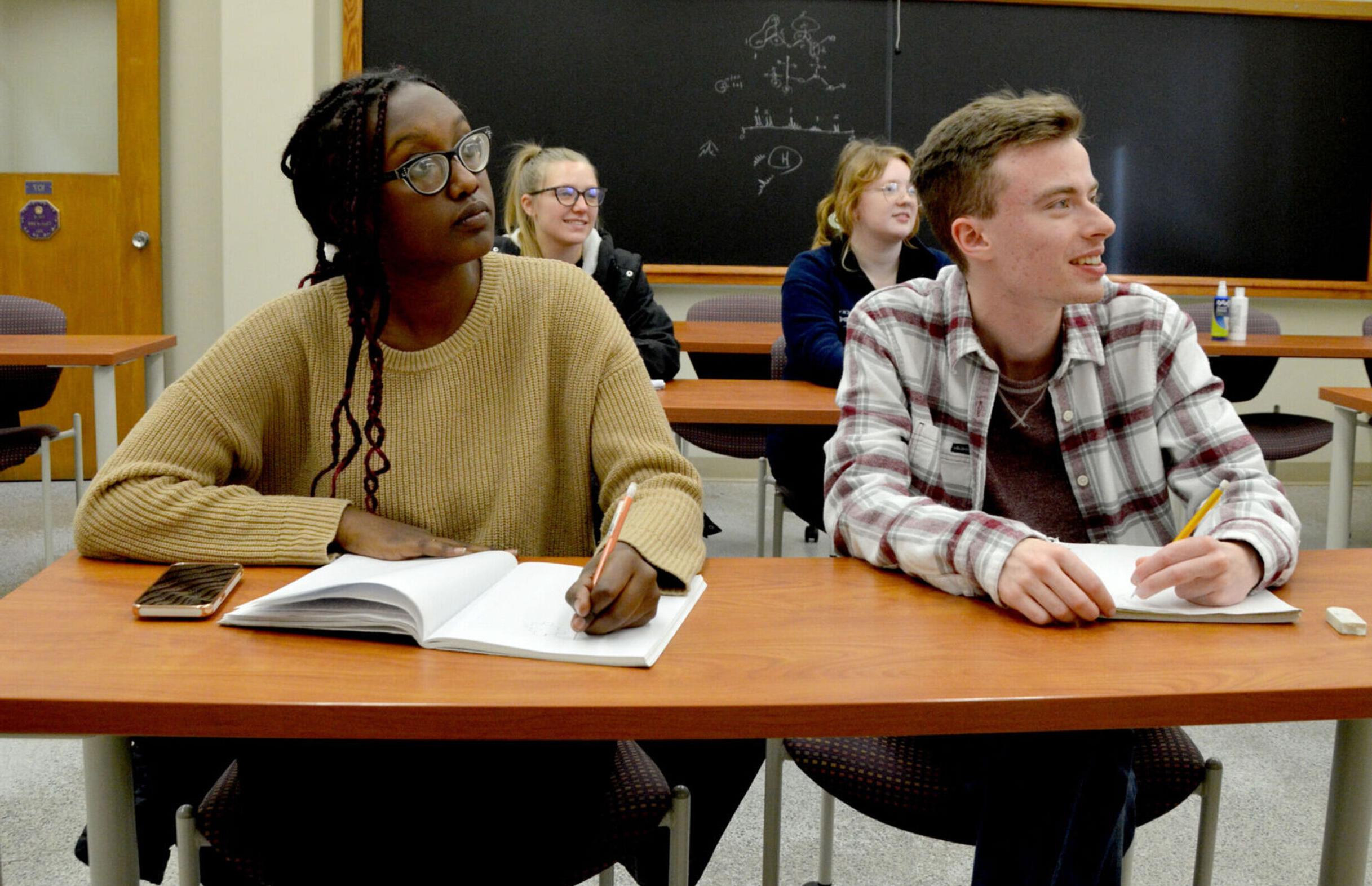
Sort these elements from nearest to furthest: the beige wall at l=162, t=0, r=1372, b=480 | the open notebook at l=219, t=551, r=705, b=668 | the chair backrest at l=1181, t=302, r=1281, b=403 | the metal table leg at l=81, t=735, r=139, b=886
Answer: the open notebook at l=219, t=551, r=705, b=668 → the metal table leg at l=81, t=735, r=139, b=886 → the chair backrest at l=1181, t=302, r=1281, b=403 → the beige wall at l=162, t=0, r=1372, b=480

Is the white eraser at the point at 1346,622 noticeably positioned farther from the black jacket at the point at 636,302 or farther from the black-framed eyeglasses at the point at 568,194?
the black-framed eyeglasses at the point at 568,194

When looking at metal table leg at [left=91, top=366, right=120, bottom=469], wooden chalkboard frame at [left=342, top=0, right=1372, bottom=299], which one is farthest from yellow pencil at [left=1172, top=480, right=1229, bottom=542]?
wooden chalkboard frame at [left=342, top=0, right=1372, bottom=299]

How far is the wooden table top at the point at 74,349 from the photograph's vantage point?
10.0 ft

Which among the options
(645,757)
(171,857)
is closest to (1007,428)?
(645,757)

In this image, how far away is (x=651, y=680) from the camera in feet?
3.12

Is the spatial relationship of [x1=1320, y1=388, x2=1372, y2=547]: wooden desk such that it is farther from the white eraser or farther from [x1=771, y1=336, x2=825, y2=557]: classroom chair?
the white eraser

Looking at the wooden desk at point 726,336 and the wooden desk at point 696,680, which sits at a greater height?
the wooden desk at point 726,336

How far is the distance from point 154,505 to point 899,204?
91.3 inches

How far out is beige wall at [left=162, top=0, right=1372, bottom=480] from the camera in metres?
4.50

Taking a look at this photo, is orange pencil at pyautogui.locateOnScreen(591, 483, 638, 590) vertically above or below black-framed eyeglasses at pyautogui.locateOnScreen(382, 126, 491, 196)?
below

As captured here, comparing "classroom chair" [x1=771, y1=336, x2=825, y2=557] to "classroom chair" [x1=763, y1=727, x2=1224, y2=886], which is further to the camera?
"classroom chair" [x1=771, y1=336, x2=825, y2=557]

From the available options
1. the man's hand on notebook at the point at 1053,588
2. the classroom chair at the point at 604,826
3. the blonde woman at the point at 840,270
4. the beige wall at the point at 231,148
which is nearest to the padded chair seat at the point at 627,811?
the classroom chair at the point at 604,826

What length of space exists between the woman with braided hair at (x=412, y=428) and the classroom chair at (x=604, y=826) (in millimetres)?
23

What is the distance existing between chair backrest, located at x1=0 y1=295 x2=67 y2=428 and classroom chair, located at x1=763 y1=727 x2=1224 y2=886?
3.02 metres
